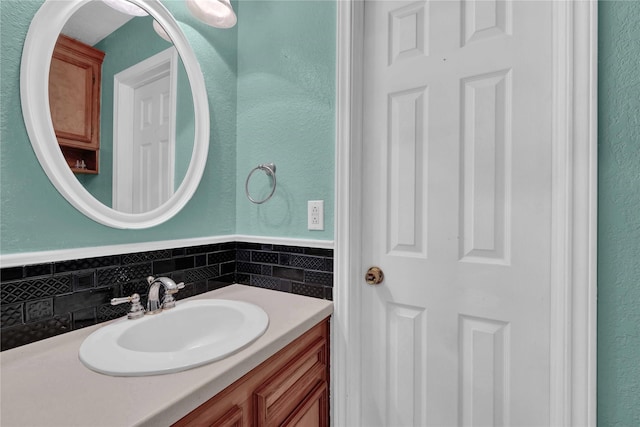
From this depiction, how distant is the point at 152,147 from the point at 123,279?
46 centimetres

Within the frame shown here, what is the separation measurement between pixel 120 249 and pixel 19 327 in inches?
11.3

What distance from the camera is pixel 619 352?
30.6 inches

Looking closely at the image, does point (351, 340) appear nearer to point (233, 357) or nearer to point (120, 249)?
point (233, 357)

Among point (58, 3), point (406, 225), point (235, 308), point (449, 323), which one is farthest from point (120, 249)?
point (449, 323)

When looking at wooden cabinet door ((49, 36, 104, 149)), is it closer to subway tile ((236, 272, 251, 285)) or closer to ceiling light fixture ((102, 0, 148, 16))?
ceiling light fixture ((102, 0, 148, 16))

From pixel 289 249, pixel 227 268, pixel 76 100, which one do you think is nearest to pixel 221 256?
pixel 227 268

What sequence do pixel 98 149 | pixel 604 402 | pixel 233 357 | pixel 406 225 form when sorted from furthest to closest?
pixel 406 225
pixel 98 149
pixel 604 402
pixel 233 357

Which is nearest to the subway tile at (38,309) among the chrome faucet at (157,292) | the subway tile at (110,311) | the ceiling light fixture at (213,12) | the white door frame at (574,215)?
the subway tile at (110,311)

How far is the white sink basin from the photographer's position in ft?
2.09

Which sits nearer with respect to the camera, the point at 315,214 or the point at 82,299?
the point at 82,299

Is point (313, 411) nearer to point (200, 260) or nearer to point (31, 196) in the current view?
point (200, 260)

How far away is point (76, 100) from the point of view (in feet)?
2.82

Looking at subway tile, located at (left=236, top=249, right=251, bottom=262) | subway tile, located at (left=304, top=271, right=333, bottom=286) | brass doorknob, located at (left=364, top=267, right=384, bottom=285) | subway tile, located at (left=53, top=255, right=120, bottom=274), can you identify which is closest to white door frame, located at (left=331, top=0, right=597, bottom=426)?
brass doorknob, located at (left=364, top=267, right=384, bottom=285)

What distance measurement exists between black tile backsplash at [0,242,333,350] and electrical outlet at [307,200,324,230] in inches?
3.7
